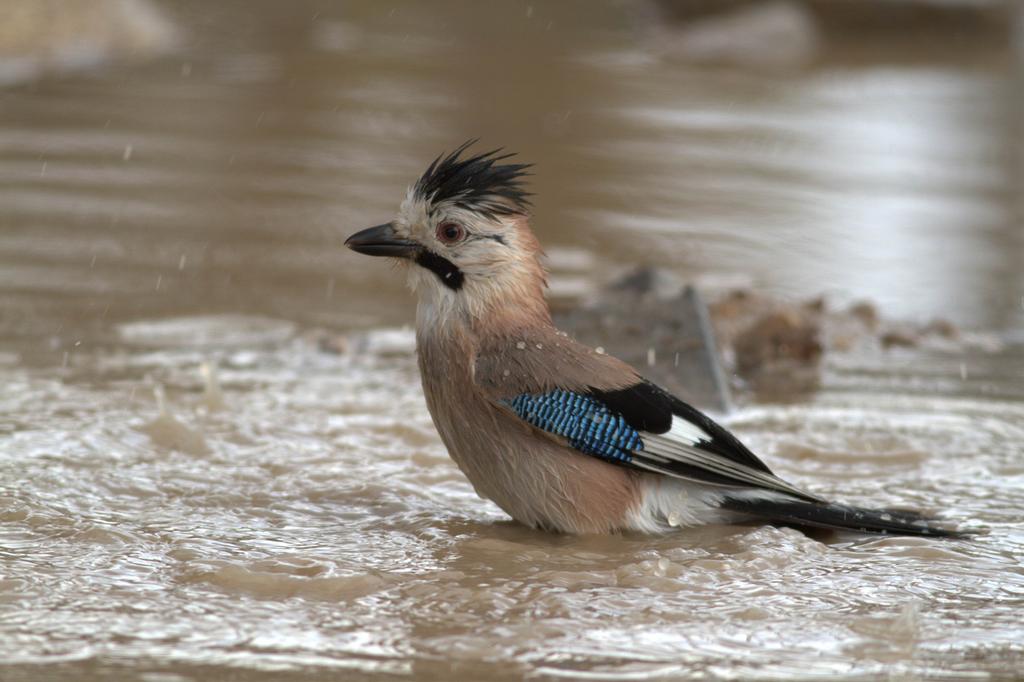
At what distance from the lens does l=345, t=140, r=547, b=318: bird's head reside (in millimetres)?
4926

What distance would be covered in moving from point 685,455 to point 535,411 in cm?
48

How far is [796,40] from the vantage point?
1734 centimetres

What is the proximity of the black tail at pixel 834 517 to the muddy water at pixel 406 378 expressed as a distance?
70mm

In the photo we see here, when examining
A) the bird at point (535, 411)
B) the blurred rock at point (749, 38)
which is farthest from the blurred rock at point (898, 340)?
the blurred rock at point (749, 38)

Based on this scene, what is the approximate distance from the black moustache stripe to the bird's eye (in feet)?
0.20

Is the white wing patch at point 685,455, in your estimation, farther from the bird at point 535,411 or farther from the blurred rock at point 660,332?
the blurred rock at point 660,332

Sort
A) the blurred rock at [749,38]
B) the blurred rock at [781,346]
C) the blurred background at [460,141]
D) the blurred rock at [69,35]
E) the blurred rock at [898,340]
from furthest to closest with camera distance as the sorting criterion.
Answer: the blurred rock at [749,38], the blurred rock at [69,35], the blurred background at [460,141], the blurred rock at [898,340], the blurred rock at [781,346]

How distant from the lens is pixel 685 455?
4734mm

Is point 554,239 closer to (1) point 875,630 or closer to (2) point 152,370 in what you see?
(2) point 152,370

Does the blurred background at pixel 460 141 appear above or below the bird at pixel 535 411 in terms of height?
above

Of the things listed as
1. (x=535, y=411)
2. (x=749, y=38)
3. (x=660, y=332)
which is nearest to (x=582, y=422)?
(x=535, y=411)

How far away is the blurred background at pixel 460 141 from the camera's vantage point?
8.18 metres

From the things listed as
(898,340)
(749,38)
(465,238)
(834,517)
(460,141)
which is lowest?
(834,517)

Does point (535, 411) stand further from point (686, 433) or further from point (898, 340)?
point (898, 340)
